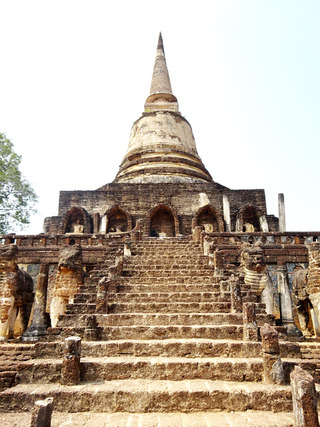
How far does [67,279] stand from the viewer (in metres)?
8.43

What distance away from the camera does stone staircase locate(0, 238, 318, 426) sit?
4.36 m

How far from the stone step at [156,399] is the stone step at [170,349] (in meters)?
0.91

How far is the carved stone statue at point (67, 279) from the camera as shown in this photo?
27.1 ft

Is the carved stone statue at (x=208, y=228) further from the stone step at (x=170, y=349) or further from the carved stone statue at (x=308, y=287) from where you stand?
the stone step at (x=170, y=349)

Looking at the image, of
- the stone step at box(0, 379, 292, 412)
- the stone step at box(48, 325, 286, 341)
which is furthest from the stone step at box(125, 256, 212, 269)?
the stone step at box(0, 379, 292, 412)

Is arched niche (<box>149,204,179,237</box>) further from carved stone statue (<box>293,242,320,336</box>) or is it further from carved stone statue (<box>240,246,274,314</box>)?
carved stone statue (<box>240,246,274,314</box>)

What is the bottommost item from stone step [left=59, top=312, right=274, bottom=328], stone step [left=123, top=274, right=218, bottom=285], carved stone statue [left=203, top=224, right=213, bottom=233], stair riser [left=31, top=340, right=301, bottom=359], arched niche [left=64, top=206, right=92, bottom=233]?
stair riser [left=31, top=340, right=301, bottom=359]

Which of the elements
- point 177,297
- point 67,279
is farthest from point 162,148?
point 177,297

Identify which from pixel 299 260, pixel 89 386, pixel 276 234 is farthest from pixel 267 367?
pixel 276 234

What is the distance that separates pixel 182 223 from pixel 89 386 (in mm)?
13699

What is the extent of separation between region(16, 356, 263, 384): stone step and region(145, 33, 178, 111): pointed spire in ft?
78.7

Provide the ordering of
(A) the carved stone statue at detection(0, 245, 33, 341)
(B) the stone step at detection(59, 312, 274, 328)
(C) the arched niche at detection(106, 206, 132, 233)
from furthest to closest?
(C) the arched niche at detection(106, 206, 132, 233), (A) the carved stone statue at detection(0, 245, 33, 341), (B) the stone step at detection(59, 312, 274, 328)

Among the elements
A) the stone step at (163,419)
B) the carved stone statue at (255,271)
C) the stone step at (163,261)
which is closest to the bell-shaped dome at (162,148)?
the stone step at (163,261)

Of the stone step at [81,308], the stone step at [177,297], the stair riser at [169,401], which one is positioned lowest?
the stair riser at [169,401]
